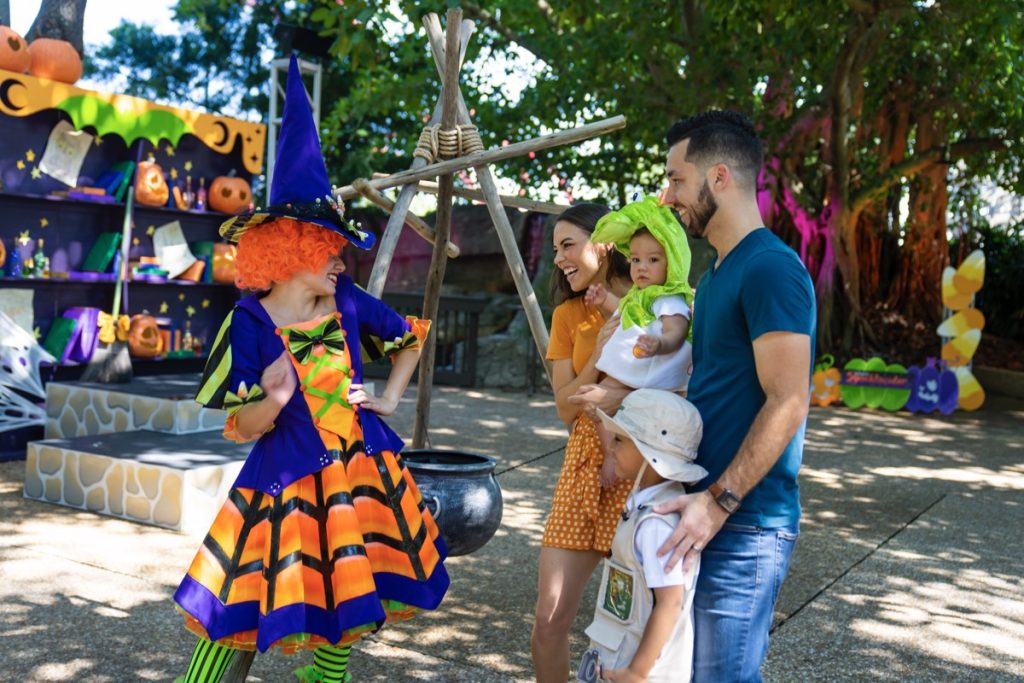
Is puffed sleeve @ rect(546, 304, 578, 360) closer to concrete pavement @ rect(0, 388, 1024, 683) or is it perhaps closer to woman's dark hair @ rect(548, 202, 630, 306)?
woman's dark hair @ rect(548, 202, 630, 306)

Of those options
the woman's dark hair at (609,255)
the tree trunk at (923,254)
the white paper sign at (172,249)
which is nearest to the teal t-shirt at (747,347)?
the woman's dark hair at (609,255)

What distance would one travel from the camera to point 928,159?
11.6 meters

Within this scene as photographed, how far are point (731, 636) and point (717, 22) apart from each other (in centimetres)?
901

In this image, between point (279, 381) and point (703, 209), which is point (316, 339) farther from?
point (703, 209)

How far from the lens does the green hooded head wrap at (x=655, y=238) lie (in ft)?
8.68

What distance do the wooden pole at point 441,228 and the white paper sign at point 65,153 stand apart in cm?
483

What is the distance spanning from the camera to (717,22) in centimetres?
1019

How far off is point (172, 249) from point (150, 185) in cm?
69

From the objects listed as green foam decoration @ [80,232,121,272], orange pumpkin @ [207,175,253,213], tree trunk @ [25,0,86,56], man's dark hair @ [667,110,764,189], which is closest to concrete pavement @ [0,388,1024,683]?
green foam decoration @ [80,232,121,272]

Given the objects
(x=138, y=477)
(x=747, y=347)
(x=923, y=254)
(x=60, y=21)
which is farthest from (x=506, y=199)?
(x=923, y=254)

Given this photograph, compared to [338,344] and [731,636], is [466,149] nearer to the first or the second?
[338,344]

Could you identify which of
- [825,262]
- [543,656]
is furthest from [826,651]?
[825,262]

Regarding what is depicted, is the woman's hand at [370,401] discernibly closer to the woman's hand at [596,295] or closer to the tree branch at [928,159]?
the woman's hand at [596,295]

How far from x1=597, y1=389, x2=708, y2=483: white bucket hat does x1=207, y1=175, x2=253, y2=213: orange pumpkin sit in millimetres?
7262
